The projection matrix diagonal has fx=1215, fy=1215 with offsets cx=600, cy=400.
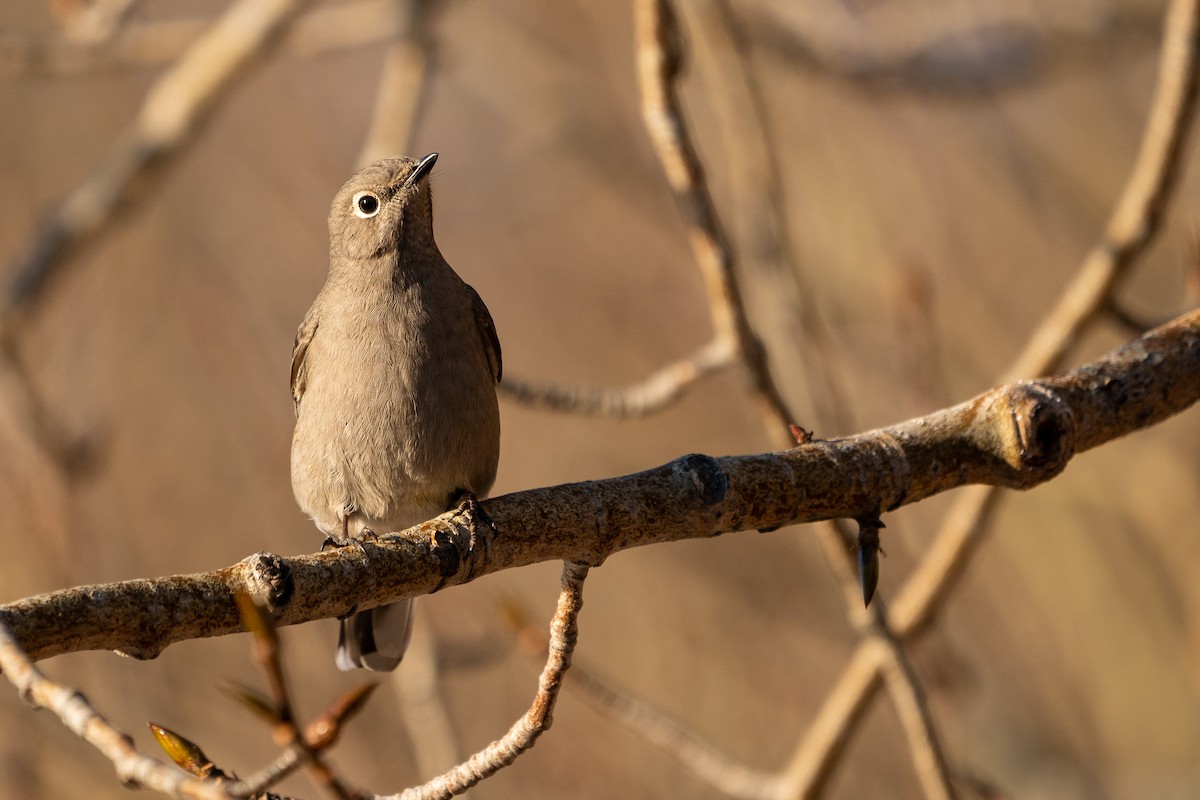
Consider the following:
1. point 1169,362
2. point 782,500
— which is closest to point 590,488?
point 782,500

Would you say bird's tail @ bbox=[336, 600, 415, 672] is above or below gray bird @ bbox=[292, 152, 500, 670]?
below

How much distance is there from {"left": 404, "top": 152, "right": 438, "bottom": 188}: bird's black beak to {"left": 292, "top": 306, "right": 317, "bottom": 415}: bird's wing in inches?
26.4

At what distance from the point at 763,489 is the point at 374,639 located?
8.66ft

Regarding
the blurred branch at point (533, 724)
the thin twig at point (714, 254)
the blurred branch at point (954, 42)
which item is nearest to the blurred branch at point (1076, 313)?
the thin twig at point (714, 254)

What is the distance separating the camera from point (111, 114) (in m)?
9.22

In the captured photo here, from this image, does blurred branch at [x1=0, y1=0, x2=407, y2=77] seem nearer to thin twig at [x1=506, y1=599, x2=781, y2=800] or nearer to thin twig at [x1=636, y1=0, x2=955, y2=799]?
thin twig at [x1=636, y1=0, x2=955, y2=799]

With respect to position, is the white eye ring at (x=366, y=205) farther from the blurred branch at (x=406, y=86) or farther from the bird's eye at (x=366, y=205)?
the blurred branch at (x=406, y=86)

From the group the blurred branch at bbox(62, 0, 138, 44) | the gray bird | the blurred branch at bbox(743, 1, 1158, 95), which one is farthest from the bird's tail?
the blurred branch at bbox(743, 1, 1158, 95)

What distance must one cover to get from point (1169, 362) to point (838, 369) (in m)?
5.03

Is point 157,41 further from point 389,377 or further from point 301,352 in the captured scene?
point 389,377

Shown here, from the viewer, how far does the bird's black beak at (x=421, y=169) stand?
4938 millimetres

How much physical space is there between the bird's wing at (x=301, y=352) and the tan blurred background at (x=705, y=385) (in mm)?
2037

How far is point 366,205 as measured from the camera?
5.07 meters

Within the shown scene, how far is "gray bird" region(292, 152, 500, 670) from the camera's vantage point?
179 inches
